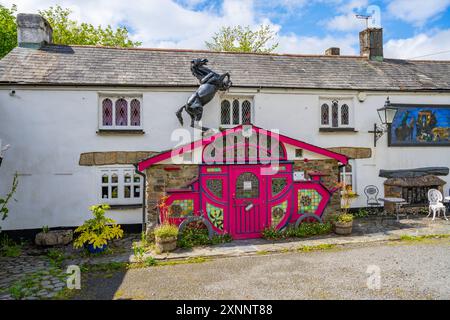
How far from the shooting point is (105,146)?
10.1 m

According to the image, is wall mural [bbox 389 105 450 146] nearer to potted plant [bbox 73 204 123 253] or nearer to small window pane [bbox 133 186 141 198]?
small window pane [bbox 133 186 141 198]

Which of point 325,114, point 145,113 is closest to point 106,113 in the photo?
point 145,113

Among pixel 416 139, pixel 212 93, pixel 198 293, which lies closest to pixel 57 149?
pixel 212 93

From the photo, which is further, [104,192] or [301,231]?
[104,192]

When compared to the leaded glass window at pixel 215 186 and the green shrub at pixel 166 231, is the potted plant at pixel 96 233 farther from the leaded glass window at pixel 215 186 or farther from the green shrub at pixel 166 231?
the leaded glass window at pixel 215 186

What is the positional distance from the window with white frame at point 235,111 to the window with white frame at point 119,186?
3.81 m

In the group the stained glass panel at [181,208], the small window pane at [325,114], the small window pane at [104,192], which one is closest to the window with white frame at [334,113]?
the small window pane at [325,114]

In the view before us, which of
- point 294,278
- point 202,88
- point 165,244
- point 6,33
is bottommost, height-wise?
point 294,278

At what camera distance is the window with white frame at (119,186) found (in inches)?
397

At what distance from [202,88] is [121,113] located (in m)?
3.04

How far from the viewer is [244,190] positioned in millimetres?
8539

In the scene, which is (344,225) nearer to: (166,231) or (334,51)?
(166,231)
